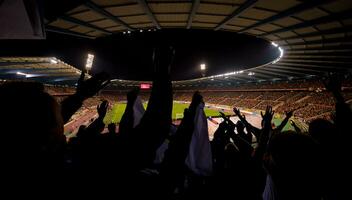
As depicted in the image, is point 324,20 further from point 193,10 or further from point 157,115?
point 157,115

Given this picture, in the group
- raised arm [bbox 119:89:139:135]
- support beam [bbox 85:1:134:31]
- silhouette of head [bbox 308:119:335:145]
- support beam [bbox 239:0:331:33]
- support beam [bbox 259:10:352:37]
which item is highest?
support beam [bbox 85:1:134:31]

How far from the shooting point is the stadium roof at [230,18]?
7043 millimetres

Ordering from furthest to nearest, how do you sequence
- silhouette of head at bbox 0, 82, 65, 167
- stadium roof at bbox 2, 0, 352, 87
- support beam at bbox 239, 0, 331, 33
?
stadium roof at bbox 2, 0, 352, 87 < support beam at bbox 239, 0, 331, 33 < silhouette of head at bbox 0, 82, 65, 167

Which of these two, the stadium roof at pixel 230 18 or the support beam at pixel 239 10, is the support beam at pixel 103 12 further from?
the support beam at pixel 239 10

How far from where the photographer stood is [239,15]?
8383mm

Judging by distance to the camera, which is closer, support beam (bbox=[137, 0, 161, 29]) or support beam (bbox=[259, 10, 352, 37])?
support beam (bbox=[137, 0, 161, 29])

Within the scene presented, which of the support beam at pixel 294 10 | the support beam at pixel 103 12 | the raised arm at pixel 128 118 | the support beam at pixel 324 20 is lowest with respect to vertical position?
the raised arm at pixel 128 118

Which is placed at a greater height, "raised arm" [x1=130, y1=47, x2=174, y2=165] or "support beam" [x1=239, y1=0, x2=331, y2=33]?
"support beam" [x1=239, y1=0, x2=331, y2=33]

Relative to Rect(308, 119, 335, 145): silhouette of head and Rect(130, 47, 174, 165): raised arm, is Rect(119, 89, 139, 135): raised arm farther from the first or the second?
Rect(308, 119, 335, 145): silhouette of head

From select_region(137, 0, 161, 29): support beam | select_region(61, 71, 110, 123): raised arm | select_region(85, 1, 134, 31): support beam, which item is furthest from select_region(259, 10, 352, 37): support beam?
select_region(61, 71, 110, 123): raised arm

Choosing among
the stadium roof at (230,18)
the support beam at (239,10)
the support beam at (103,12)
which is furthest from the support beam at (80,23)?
the support beam at (239,10)

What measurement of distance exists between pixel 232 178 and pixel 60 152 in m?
2.77

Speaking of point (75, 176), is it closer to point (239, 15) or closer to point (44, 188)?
point (44, 188)

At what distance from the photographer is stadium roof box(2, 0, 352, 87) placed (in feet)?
23.1
